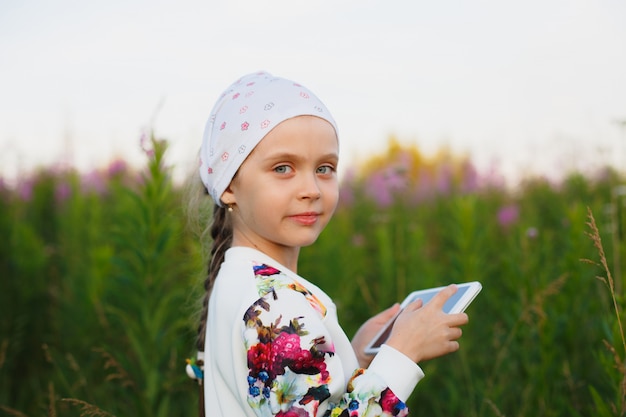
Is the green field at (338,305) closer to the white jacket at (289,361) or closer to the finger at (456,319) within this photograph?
the finger at (456,319)

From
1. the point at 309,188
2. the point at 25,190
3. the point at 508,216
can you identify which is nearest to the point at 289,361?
the point at 309,188

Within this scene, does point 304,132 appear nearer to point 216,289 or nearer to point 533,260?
point 216,289

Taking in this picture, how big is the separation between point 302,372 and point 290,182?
0.55 meters

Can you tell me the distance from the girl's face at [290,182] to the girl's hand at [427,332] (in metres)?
0.38

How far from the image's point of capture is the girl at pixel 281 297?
153 cm

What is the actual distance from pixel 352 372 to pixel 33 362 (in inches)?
130

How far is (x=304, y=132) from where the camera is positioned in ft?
5.93

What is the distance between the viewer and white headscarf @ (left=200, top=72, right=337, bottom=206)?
71.4 inches

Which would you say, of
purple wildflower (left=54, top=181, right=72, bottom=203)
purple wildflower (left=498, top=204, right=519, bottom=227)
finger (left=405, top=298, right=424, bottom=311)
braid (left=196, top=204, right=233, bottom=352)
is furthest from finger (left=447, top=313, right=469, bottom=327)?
purple wildflower (left=54, top=181, right=72, bottom=203)

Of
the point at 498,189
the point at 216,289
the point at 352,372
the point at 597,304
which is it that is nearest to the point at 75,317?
the point at 216,289

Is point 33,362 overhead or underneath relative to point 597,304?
underneath

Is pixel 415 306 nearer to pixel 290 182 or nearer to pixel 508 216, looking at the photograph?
pixel 290 182

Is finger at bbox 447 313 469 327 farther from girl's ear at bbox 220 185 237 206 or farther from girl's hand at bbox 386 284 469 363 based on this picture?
girl's ear at bbox 220 185 237 206

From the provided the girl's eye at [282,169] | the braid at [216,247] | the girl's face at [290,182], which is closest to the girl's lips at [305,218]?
the girl's face at [290,182]
